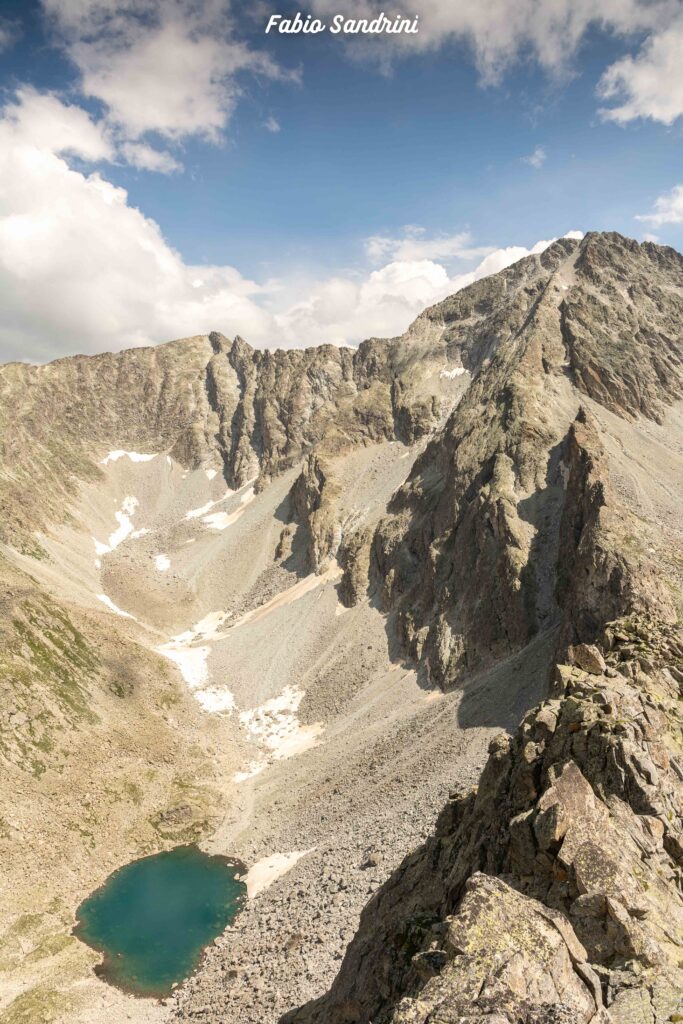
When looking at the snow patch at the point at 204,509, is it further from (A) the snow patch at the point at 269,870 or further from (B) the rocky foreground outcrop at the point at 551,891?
(B) the rocky foreground outcrop at the point at 551,891

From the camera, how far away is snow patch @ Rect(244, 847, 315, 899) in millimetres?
51125

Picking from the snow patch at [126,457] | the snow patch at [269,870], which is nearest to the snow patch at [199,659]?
the snow patch at [269,870]

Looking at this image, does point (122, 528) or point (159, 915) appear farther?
point (122, 528)

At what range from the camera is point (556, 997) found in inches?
510

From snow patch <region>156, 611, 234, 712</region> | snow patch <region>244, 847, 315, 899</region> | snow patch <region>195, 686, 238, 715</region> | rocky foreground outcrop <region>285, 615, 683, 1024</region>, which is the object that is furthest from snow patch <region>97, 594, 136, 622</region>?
rocky foreground outcrop <region>285, 615, 683, 1024</region>

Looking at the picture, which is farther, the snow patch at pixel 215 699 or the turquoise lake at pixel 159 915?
the snow patch at pixel 215 699

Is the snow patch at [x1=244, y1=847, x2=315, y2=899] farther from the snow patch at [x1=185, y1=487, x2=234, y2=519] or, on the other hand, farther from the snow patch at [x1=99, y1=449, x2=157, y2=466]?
the snow patch at [x1=99, y1=449, x2=157, y2=466]

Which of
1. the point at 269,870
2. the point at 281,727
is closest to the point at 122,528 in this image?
the point at 281,727

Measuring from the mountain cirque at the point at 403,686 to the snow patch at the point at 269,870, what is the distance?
388 millimetres

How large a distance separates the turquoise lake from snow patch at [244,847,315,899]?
955 millimetres

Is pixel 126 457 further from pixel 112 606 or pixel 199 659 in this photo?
pixel 199 659

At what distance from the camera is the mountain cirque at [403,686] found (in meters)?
17.0

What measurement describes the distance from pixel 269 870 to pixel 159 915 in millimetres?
9585

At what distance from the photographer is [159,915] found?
50.0 metres
